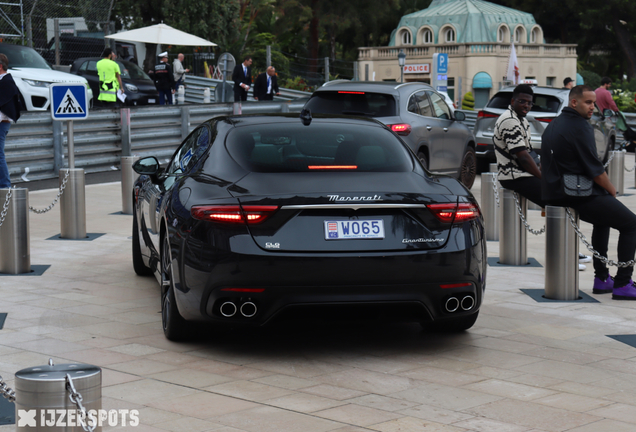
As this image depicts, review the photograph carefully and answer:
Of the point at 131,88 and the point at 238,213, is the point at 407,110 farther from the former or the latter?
the point at 131,88

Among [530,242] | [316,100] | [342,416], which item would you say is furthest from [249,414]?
[316,100]

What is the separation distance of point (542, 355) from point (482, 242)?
30.8 inches

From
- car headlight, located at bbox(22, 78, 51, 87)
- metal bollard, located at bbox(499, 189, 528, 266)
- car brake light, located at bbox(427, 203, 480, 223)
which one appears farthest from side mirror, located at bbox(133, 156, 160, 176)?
car headlight, located at bbox(22, 78, 51, 87)

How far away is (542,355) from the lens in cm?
586

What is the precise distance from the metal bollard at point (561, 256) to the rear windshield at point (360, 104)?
21.0 ft

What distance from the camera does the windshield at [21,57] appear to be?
19688 millimetres

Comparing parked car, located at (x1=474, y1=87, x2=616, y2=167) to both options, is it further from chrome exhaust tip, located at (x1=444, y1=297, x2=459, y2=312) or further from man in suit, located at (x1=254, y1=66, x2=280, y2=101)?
chrome exhaust tip, located at (x1=444, y1=297, x2=459, y2=312)

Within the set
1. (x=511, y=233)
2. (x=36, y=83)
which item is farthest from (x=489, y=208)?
(x=36, y=83)

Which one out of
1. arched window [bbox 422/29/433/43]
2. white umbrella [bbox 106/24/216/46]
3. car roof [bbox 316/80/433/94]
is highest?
arched window [bbox 422/29/433/43]

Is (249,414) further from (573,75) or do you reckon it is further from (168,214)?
(573,75)

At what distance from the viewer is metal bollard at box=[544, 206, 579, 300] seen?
7559mm

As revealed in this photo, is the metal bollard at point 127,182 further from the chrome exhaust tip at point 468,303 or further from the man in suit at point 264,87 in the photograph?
the man in suit at point 264,87

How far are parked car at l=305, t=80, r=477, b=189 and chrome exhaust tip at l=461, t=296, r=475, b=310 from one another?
7962 millimetres

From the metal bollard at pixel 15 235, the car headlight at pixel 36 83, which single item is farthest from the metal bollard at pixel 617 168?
the metal bollard at pixel 15 235
